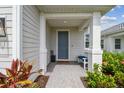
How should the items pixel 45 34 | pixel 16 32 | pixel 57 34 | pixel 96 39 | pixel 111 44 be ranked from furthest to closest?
pixel 111 44 → pixel 57 34 → pixel 45 34 → pixel 96 39 → pixel 16 32

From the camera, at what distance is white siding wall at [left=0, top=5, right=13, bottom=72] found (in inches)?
205

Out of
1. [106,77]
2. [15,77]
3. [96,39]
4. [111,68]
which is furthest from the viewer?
[96,39]

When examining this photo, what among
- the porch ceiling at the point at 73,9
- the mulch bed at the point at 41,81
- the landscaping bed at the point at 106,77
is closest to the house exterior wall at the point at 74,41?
the porch ceiling at the point at 73,9

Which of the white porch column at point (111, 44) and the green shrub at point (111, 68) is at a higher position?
the white porch column at point (111, 44)

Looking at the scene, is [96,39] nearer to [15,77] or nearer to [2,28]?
[2,28]

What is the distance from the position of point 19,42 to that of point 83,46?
10.2 m

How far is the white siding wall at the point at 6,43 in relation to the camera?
5199 millimetres

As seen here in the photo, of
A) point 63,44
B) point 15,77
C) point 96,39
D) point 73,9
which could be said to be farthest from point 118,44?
point 15,77

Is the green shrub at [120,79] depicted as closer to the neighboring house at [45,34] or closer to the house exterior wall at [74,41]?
the neighboring house at [45,34]

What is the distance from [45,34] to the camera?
9367 mm

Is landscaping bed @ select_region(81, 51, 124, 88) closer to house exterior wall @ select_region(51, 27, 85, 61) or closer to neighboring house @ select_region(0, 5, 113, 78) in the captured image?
neighboring house @ select_region(0, 5, 113, 78)

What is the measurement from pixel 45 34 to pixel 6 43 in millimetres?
4232

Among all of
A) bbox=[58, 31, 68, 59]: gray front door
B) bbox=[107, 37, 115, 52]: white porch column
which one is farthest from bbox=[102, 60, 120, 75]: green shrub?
bbox=[107, 37, 115, 52]: white porch column
